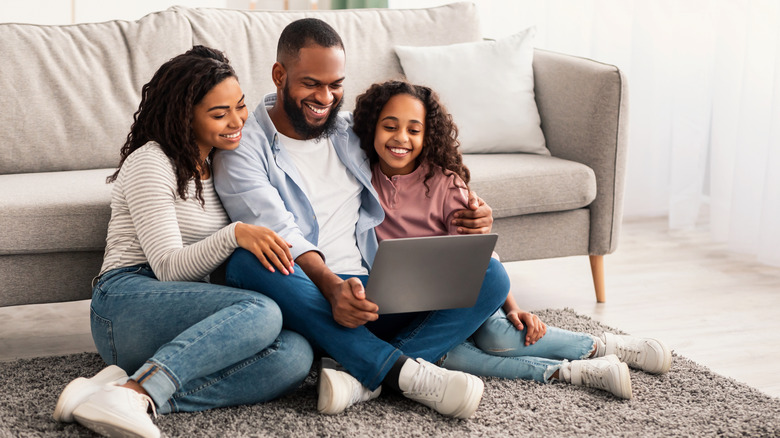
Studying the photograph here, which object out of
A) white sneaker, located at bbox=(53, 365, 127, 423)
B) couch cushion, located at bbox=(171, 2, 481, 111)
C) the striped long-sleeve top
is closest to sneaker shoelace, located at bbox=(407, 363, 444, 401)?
the striped long-sleeve top

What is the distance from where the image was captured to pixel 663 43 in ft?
11.1

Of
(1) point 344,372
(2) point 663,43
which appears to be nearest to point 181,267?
(1) point 344,372

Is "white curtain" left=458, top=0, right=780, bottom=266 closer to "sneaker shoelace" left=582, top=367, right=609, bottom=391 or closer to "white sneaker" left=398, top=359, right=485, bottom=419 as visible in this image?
"sneaker shoelace" left=582, top=367, right=609, bottom=391

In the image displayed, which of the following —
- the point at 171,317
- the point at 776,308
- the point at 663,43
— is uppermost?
the point at 663,43

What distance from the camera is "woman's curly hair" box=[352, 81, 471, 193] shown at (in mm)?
1852

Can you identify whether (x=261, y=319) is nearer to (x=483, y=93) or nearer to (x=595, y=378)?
(x=595, y=378)

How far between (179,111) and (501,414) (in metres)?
0.87

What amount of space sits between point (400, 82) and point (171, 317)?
715mm

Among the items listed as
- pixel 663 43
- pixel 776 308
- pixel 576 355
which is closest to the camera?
pixel 576 355

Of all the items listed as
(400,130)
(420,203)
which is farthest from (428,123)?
(420,203)

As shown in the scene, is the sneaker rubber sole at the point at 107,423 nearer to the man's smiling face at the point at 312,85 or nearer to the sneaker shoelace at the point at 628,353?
the man's smiling face at the point at 312,85

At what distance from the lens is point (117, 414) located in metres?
1.37

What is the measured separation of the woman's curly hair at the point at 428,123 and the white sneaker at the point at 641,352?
19.7 inches

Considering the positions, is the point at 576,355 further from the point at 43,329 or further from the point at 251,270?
the point at 43,329
